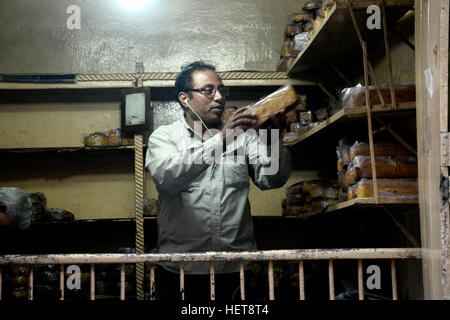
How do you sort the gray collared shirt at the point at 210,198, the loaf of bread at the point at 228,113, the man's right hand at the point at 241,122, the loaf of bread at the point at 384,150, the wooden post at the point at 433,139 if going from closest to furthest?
the wooden post at the point at 433,139 < the man's right hand at the point at 241,122 < the gray collared shirt at the point at 210,198 < the loaf of bread at the point at 384,150 < the loaf of bread at the point at 228,113

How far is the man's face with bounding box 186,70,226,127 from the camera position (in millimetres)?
2625

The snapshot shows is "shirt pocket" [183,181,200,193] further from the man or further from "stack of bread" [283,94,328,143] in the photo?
"stack of bread" [283,94,328,143]

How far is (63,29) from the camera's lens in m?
4.41

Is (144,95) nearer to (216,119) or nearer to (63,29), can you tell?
(63,29)

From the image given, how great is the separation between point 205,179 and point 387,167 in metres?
0.87

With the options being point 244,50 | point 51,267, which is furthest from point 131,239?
point 244,50

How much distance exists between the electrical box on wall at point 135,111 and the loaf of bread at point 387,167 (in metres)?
1.85

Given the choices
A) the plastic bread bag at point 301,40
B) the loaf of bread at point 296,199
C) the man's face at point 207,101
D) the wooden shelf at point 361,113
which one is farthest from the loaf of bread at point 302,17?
the man's face at point 207,101

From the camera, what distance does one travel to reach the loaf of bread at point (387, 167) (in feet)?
8.32

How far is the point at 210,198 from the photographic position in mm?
2502

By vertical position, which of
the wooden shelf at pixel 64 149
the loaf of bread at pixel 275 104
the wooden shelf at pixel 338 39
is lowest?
the loaf of bread at pixel 275 104

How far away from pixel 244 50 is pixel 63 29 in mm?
1511

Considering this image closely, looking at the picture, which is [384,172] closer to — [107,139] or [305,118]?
[305,118]

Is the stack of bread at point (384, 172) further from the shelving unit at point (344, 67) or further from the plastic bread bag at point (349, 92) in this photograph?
the plastic bread bag at point (349, 92)
